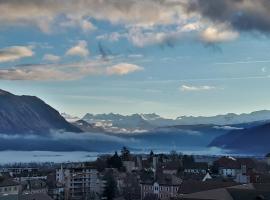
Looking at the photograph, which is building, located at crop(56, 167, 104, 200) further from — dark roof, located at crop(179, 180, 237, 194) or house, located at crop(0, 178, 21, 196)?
dark roof, located at crop(179, 180, 237, 194)

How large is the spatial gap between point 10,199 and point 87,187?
124 ft

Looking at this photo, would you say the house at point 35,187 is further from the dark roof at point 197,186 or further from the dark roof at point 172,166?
the dark roof at point 172,166

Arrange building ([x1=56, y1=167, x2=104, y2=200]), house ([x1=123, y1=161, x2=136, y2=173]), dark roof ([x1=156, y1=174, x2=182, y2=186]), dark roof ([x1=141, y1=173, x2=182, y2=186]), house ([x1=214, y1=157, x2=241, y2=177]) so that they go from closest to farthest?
dark roof ([x1=156, y1=174, x2=182, y2=186]), dark roof ([x1=141, y1=173, x2=182, y2=186]), building ([x1=56, y1=167, x2=104, y2=200]), house ([x1=214, y1=157, x2=241, y2=177]), house ([x1=123, y1=161, x2=136, y2=173])

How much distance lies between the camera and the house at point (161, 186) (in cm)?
8462

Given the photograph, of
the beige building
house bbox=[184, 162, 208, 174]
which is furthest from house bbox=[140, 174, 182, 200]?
the beige building

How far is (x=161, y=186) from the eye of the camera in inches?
3413

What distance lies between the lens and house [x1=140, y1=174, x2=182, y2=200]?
84.6m

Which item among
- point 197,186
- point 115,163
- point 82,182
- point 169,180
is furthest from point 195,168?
point 197,186

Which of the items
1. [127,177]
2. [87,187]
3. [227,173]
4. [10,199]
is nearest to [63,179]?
[87,187]

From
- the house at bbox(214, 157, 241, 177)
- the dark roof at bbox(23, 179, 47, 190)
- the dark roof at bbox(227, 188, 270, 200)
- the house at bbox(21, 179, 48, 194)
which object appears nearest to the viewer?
the dark roof at bbox(227, 188, 270, 200)

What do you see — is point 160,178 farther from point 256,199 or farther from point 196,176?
point 256,199

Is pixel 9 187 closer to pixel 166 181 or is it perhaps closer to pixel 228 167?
pixel 166 181

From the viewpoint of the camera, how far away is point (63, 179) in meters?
102

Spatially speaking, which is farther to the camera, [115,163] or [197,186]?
[115,163]
